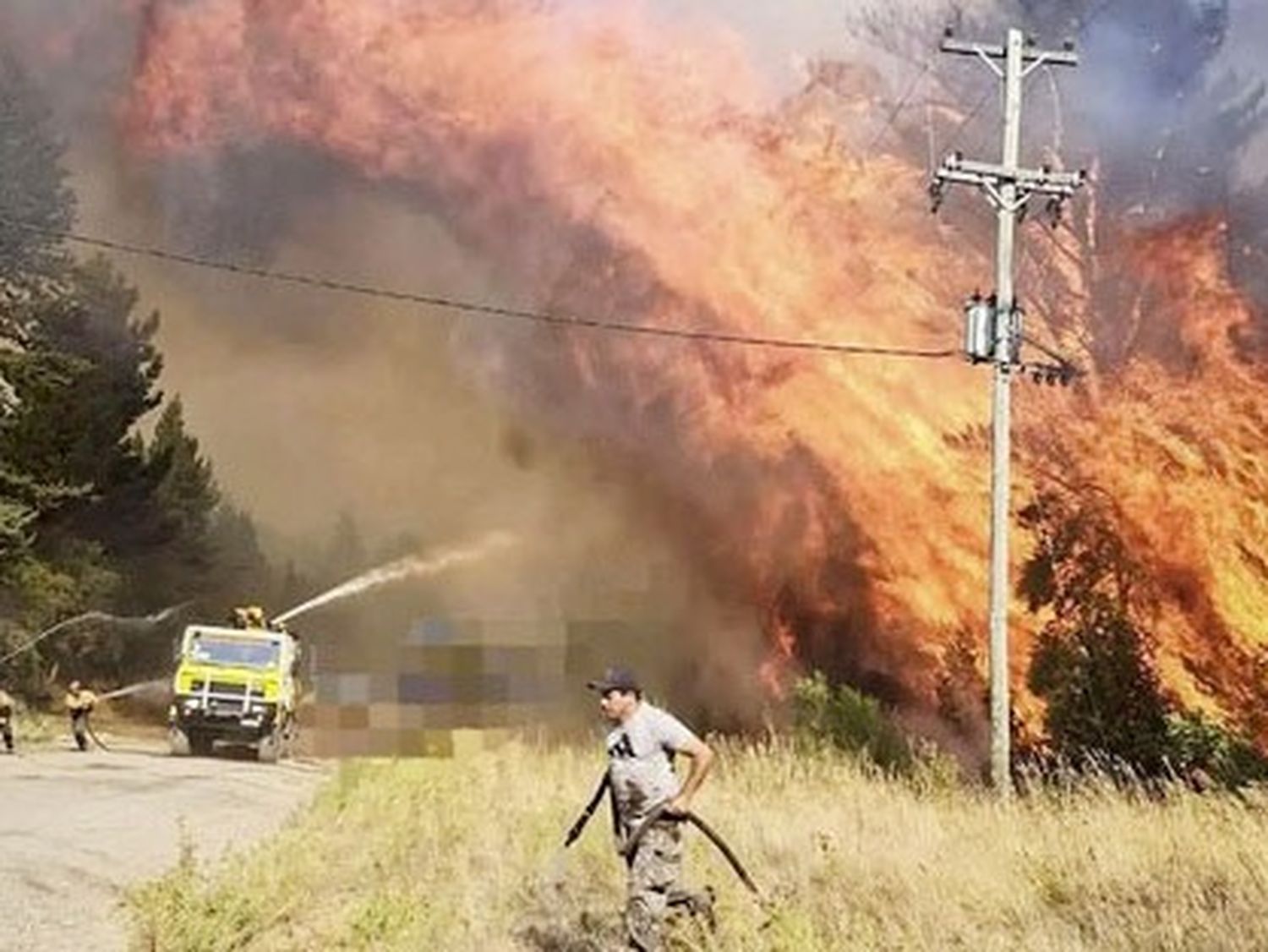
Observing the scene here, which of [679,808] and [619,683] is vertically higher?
[619,683]

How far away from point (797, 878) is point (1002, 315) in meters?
9.14

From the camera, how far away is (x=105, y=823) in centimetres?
1738

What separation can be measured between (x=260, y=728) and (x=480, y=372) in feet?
34.6

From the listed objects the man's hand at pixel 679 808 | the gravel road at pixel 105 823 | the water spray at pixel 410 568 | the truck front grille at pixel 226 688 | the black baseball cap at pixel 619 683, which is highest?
the water spray at pixel 410 568

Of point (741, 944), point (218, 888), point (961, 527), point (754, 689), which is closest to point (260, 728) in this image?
point (754, 689)

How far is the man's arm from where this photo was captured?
31.9 feet

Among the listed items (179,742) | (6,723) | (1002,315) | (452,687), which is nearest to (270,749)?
(179,742)

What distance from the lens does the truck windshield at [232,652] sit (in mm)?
28656

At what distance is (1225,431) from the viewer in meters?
26.8

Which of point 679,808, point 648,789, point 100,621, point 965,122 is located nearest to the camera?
point 679,808

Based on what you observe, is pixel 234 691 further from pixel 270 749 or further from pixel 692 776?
pixel 692 776

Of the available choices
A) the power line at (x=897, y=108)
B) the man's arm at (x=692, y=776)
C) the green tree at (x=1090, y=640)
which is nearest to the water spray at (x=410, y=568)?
the power line at (x=897, y=108)

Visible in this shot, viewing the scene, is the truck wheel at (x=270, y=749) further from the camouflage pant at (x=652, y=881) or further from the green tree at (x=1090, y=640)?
the camouflage pant at (x=652, y=881)

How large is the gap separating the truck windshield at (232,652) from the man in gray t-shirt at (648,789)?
19729 millimetres
